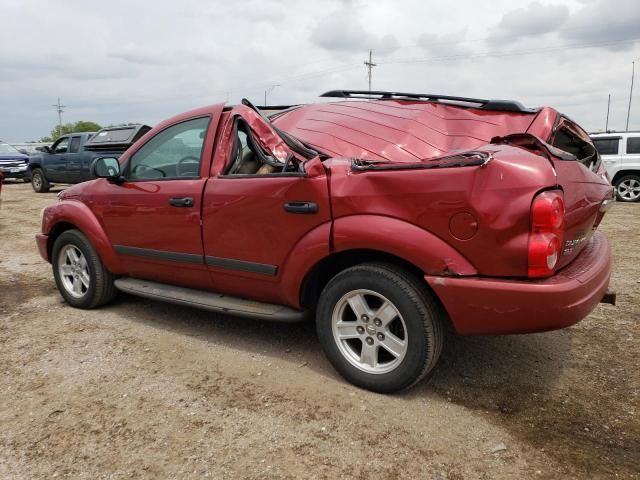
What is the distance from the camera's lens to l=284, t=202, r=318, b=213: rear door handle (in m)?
3.04

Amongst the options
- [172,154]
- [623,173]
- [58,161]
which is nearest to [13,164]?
[58,161]

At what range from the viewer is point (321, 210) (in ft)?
9.91

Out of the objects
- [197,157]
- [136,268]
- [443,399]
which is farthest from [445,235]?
[136,268]

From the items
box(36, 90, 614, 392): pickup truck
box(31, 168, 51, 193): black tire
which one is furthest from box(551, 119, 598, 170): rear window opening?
box(31, 168, 51, 193): black tire

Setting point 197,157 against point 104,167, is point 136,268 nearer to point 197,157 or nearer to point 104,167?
point 104,167

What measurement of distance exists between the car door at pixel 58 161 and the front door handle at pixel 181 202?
13.8 meters

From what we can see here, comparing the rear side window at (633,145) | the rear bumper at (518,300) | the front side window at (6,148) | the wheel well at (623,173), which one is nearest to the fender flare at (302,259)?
the rear bumper at (518,300)

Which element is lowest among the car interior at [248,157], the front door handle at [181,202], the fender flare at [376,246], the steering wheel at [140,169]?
the fender flare at [376,246]

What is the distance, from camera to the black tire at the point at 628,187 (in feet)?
42.1

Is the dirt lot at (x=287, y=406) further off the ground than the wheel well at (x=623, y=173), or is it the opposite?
the wheel well at (x=623, y=173)

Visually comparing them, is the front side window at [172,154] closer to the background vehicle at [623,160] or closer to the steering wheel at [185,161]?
the steering wheel at [185,161]

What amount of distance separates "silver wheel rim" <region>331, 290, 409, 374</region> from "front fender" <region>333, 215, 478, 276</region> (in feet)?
0.93

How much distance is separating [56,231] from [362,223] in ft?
10.8

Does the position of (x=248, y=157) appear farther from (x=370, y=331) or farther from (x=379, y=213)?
(x=370, y=331)
